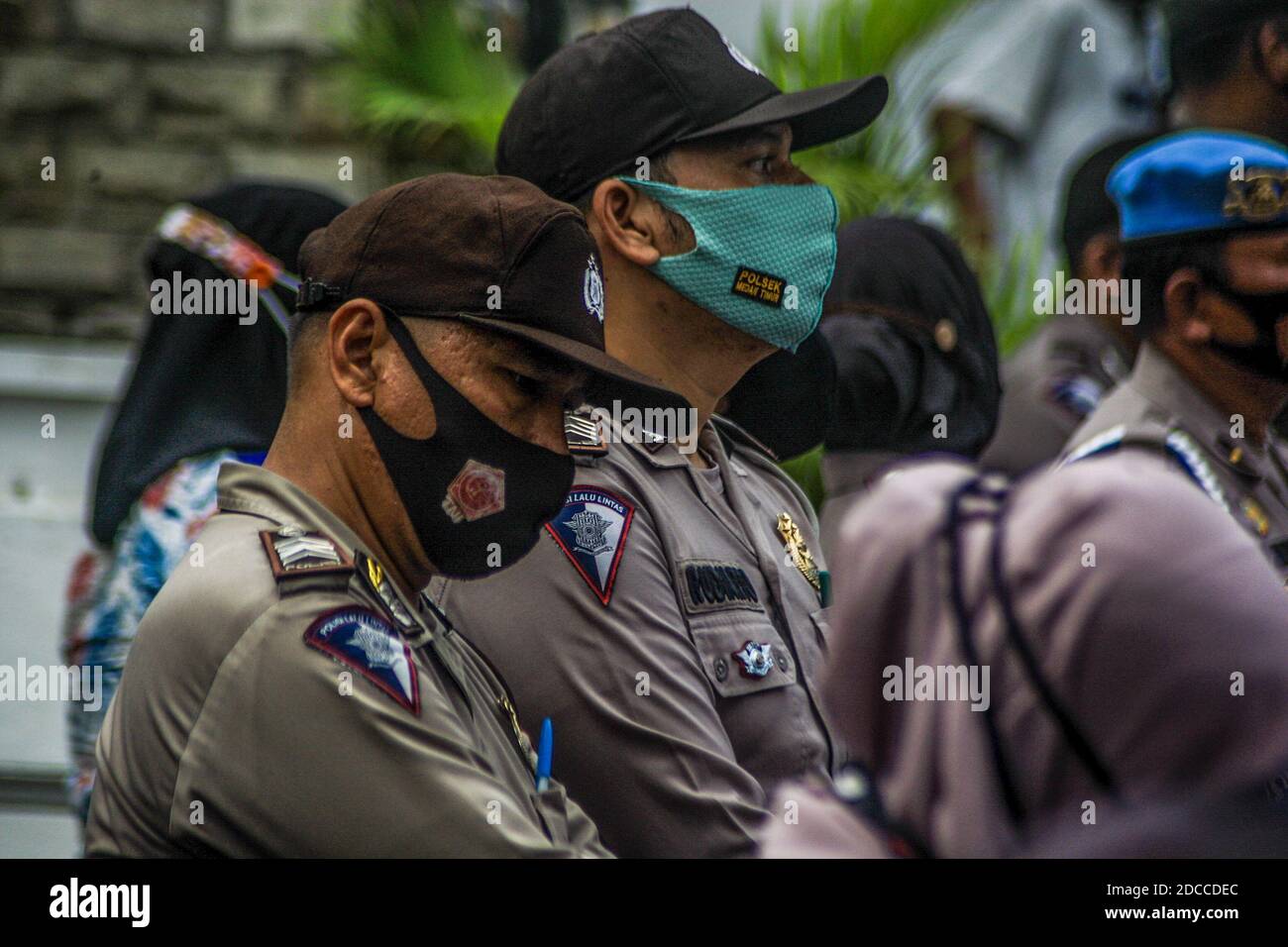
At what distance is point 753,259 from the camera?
113 inches

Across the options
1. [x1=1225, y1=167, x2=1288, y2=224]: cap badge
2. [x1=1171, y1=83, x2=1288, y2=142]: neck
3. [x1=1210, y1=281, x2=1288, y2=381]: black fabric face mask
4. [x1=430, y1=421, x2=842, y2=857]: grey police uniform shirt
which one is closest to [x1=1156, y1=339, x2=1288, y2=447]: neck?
[x1=1210, y1=281, x2=1288, y2=381]: black fabric face mask

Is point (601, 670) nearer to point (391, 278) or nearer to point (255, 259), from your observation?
point (391, 278)

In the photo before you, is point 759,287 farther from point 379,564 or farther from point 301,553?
point 301,553

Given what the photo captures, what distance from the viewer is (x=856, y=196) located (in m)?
5.52

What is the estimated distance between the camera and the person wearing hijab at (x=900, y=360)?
4027 mm

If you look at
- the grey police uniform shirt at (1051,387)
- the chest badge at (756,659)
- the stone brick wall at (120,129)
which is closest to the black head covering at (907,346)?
the grey police uniform shirt at (1051,387)

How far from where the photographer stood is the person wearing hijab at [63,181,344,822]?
3.05m
